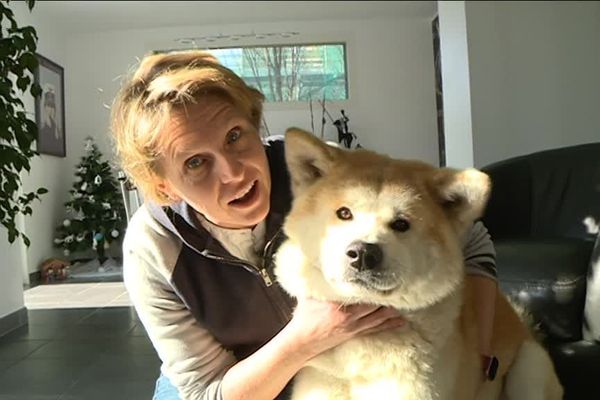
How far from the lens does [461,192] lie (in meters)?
0.91

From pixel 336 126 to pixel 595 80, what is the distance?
10.8ft

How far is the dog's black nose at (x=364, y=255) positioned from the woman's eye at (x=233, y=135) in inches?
12.3

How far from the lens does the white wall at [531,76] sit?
3865 mm

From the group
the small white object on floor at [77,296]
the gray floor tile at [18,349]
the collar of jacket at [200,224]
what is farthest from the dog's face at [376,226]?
the small white object on floor at [77,296]

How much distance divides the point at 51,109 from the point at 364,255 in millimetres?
6113

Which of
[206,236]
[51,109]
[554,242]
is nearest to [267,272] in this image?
[206,236]

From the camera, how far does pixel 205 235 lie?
3.42 ft

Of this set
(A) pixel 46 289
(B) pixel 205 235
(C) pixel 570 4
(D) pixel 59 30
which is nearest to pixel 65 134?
(D) pixel 59 30

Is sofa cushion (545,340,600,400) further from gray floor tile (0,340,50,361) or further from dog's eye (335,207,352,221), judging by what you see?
gray floor tile (0,340,50,361)

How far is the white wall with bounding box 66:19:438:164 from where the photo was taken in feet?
22.2

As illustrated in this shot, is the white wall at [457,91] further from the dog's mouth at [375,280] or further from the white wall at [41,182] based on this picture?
the white wall at [41,182]

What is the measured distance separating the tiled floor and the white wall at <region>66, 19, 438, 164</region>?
3.76 m

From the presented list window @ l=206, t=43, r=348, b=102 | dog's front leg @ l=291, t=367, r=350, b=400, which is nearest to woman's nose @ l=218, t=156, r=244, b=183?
dog's front leg @ l=291, t=367, r=350, b=400

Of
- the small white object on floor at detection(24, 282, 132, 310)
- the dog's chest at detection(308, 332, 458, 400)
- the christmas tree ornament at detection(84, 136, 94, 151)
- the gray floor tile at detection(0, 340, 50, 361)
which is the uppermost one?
the christmas tree ornament at detection(84, 136, 94, 151)
